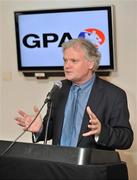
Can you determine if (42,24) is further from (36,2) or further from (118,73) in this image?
(118,73)

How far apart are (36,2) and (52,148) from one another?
2173 mm

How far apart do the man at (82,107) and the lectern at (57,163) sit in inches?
16.8

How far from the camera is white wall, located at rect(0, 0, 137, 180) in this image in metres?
3.01

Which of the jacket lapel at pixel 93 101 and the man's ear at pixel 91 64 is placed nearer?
the jacket lapel at pixel 93 101

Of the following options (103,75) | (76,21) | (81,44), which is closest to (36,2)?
(76,21)

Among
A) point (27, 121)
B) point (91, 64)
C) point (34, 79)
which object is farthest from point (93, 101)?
point (34, 79)

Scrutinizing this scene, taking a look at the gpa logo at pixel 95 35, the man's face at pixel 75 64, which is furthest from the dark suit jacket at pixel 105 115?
the gpa logo at pixel 95 35

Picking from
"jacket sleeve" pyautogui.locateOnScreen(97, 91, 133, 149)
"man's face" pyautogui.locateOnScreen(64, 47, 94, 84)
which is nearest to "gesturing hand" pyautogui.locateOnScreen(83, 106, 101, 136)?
"jacket sleeve" pyautogui.locateOnScreen(97, 91, 133, 149)

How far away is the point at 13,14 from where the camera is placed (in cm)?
335

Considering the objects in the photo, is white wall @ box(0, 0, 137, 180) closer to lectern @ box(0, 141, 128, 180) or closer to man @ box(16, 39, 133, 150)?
man @ box(16, 39, 133, 150)

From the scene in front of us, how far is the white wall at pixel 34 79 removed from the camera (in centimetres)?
301

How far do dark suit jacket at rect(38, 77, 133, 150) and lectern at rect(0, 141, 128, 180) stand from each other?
379 mm

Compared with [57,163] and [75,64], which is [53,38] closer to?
[75,64]

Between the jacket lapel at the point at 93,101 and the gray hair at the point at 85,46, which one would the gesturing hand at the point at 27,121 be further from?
the gray hair at the point at 85,46
